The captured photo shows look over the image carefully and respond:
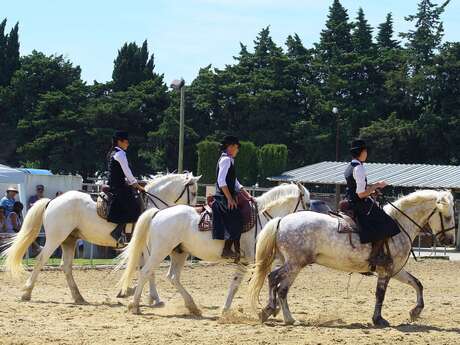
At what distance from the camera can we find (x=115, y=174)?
13156 millimetres

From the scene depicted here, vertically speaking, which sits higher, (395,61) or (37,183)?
(395,61)

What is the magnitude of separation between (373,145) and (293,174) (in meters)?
10.7

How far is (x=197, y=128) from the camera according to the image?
170 ft

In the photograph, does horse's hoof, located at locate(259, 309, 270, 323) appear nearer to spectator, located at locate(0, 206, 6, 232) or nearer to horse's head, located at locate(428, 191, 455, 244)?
horse's head, located at locate(428, 191, 455, 244)

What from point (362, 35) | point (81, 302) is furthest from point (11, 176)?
point (362, 35)

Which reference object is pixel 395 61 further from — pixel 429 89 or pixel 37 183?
pixel 37 183

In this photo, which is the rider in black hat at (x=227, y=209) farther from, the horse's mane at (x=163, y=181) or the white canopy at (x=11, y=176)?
the white canopy at (x=11, y=176)

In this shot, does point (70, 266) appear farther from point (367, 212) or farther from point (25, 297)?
point (367, 212)

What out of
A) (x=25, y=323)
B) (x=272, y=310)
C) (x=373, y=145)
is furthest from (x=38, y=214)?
(x=373, y=145)

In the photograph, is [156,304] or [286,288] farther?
[156,304]

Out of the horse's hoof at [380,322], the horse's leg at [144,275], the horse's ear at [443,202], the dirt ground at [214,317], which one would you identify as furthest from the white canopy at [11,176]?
the horse's ear at [443,202]

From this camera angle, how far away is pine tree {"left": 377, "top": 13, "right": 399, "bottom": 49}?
5844 centimetres

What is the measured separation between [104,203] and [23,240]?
152 centimetres

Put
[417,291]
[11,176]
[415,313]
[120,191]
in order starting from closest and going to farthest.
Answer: [415,313] < [417,291] < [120,191] < [11,176]
